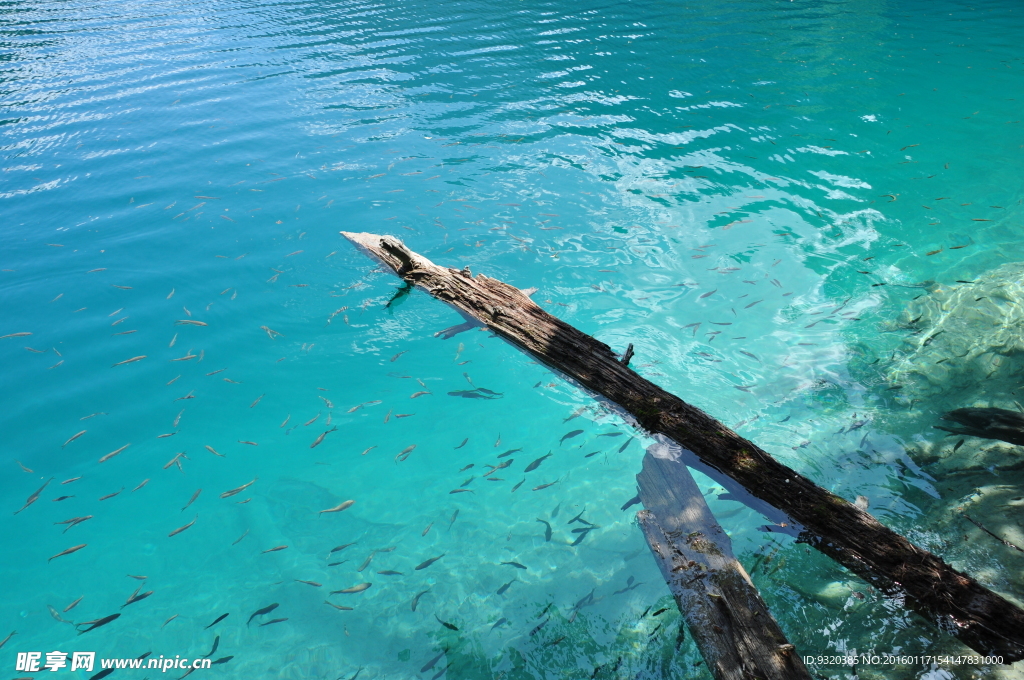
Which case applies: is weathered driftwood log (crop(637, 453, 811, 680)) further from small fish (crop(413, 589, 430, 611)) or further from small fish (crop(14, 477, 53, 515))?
small fish (crop(14, 477, 53, 515))

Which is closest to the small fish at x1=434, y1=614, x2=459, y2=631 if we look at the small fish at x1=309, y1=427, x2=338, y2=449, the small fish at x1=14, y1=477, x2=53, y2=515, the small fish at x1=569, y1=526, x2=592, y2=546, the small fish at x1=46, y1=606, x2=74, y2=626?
the small fish at x1=569, y1=526, x2=592, y2=546

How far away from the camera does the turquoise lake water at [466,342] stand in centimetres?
438

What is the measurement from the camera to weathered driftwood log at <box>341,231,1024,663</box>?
10.3 feet

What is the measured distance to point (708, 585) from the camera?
11.4 feet

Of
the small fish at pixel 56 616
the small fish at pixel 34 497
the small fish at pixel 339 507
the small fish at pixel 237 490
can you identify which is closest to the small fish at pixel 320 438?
the small fish at pixel 237 490

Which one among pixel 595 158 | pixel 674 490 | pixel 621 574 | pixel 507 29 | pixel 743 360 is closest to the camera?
pixel 674 490

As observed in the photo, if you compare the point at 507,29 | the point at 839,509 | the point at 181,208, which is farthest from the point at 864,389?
the point at 507,29

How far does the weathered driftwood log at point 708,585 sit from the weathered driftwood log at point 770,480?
0.36 m

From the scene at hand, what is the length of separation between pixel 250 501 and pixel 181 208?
20.4 ft

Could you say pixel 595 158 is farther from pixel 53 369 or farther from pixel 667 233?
pixel 53 369

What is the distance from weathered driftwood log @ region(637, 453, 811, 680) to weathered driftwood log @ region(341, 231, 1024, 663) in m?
0.36

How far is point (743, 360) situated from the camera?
6.36 meters

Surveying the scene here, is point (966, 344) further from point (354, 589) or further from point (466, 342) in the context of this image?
point (354, 589)

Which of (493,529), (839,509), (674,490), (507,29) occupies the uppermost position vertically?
(507,29)
